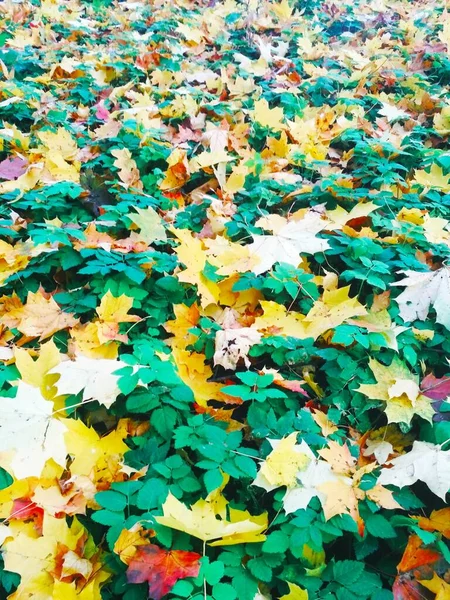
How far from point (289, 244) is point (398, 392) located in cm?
A: 83

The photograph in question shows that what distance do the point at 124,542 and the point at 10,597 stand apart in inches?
12.1

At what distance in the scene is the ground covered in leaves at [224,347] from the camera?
123cm

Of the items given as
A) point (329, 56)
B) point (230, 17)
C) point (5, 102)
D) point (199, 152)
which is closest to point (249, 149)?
point (199, 152)

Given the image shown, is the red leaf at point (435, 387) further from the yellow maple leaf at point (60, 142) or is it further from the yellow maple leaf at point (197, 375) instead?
the yellow maple leaf at point (60, 142)

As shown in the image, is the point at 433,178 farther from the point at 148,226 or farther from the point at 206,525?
the point at 206,525

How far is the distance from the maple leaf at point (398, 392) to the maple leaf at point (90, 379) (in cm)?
83

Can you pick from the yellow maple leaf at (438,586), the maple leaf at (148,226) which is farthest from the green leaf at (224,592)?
the maple leaf at (148,226)

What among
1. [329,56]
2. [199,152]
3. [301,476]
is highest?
[329,56]

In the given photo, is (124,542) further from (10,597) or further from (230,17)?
(230,17)

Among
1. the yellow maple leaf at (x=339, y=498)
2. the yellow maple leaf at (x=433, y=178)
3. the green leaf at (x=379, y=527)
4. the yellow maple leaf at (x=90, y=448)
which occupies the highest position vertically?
the yellow maple leaf at (x=433, y=178)

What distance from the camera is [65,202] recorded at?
2.46 metres

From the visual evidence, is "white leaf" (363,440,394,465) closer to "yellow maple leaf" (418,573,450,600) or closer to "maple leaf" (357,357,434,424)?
"maple leaf" (357,357,434,424)

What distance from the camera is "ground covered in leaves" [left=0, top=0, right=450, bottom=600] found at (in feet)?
4.03

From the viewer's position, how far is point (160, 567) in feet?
3.81
